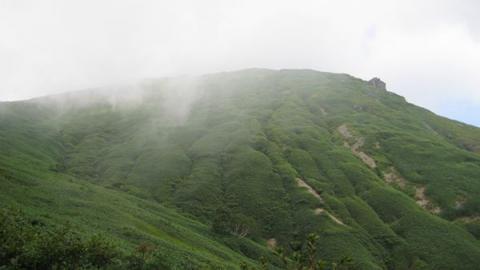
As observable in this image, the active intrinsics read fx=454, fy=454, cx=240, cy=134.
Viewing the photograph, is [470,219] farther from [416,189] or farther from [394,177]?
[394,177]

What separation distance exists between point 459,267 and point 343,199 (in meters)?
44.9

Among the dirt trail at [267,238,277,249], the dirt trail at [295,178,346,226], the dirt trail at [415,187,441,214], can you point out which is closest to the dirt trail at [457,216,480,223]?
the dirt trail at [415,187,441,214]

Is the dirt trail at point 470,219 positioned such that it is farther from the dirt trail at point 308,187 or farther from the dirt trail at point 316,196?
the dirt trail at point 308,187

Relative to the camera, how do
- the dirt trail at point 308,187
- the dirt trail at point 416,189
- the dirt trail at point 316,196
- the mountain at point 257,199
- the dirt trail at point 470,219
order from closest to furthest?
the mountain at point 257,199, the dirt trail at point 316,196, the dirt trail at point 470,219, the dirt trail at point 416,189, the dirt trail at point 308,187

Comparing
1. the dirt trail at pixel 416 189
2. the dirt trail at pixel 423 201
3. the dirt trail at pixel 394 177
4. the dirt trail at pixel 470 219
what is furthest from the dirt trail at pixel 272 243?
the dirt trail at pixel 394 177

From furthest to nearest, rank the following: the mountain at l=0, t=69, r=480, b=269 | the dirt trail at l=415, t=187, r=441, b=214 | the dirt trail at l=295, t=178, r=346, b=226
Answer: the dirt trail at l=415, t=187, r=441, b=214 < the dirt trail at l=295, t=178, r=346, b=226 < the mountain at l=0, t=69, r=480, b=269

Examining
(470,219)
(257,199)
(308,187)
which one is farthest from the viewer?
(308,187)

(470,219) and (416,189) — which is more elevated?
(416,189)

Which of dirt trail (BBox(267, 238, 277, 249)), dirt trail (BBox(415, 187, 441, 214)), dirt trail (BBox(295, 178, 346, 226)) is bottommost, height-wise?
dirt trail (BBox(267, 238, 277, 249))

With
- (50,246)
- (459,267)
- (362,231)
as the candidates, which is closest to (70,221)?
(50,246)

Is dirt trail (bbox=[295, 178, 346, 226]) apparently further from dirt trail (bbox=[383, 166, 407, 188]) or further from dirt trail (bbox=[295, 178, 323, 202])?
dirt trail (bbox=[383, 166, 407, 188])

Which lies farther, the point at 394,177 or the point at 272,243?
the point at 394,177

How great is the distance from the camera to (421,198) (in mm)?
162000

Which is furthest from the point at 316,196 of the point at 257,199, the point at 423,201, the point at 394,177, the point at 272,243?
the point at 394,177
